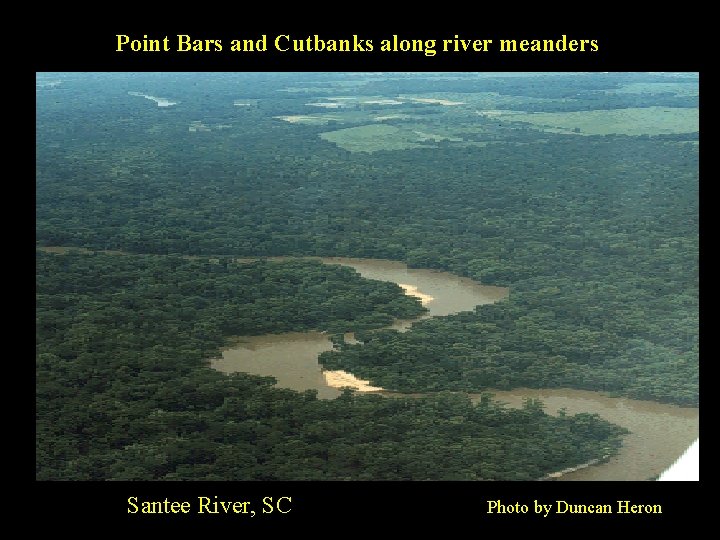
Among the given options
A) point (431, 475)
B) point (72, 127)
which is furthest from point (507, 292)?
point (72, 127)

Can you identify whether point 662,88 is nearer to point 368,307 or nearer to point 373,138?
point 373,138

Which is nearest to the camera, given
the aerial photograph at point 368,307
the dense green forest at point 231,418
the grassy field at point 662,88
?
the dense green forest at point 231,418

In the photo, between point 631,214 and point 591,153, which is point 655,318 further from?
point 591,153

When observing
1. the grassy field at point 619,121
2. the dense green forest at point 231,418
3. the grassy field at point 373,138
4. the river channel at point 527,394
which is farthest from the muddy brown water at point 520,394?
the grassy field at point 619,121

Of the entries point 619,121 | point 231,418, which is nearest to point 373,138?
point 619,121

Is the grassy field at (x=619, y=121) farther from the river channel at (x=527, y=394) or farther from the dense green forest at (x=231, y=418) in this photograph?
the dense green forest at (x=231, y=418)

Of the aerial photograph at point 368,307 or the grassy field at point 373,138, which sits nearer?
the aerial photograph at point 368,307
